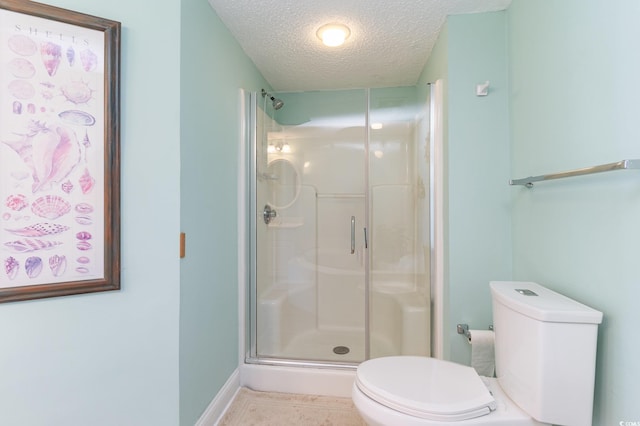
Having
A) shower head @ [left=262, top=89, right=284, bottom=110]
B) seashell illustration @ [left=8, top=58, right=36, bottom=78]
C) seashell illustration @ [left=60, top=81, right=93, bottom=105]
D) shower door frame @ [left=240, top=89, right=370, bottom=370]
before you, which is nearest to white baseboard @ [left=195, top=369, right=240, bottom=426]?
shower door frame @ [left=240, top=89, right=370, bottom=370]

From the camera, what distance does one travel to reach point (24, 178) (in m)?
1.09

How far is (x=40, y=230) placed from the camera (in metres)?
1.11

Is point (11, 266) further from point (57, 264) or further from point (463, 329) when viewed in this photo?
point (463, 329)

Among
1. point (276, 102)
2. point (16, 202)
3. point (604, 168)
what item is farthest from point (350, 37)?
point (16, 202)

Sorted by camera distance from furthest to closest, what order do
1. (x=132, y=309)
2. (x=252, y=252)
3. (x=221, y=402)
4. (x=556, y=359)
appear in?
1. (x=252, y=252)
2. (x=221, y=402)
3. (x=132, y=309)
4. (x=556, y=359)

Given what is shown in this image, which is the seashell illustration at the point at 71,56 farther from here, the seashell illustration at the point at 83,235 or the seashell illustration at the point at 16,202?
the seashell illustration at the point at 83,235

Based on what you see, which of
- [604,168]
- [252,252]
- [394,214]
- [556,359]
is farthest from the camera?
[394,214]

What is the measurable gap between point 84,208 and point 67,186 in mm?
99

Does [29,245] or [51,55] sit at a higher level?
[51,55]

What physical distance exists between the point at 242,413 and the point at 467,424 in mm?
1265

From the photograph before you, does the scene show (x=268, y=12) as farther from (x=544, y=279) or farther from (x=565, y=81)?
(x=544, y=279)

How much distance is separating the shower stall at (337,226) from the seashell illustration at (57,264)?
1.05m

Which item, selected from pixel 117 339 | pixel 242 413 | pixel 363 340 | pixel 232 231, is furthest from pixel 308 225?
pixel 117 339

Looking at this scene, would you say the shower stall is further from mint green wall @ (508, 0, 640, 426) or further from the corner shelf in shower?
the corner shelf in shower
